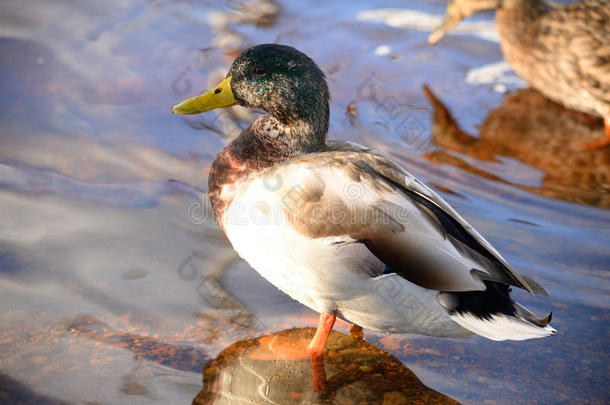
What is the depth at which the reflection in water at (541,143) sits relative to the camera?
15.3 ft

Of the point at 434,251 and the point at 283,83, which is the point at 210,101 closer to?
the point at 283,83

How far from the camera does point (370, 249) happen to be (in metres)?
2.72

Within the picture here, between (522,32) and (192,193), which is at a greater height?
(522,32)

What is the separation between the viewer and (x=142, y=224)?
3975mm

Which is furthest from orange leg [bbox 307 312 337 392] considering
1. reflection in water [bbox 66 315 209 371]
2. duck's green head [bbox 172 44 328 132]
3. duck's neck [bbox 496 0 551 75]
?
duck's neck [bbox 496 0 551 75]

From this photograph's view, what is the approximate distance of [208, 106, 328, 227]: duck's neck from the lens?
3.10 m

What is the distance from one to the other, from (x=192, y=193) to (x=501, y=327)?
2.17 meters

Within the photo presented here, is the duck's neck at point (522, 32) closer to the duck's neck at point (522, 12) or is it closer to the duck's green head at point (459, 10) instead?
the duck's neck at point (522, 12)

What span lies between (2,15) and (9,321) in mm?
3817

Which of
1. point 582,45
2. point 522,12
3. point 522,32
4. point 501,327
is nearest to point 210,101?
point 501,327

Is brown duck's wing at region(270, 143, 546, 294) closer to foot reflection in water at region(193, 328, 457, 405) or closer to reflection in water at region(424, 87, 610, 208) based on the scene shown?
foot reflection in water at region(193, 328, 457, 405)

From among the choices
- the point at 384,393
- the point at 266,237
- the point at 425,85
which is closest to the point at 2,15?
the point at 425,85

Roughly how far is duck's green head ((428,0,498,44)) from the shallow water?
0.74 feet

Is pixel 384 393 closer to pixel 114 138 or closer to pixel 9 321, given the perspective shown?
pixel 9 321
